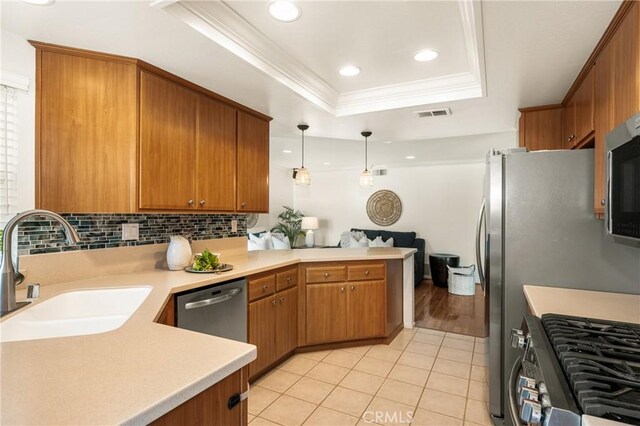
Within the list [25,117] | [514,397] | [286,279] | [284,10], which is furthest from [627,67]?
[25,117]

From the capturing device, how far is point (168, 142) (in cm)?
217

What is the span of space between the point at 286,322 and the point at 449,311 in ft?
8.71

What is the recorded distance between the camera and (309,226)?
740 cm

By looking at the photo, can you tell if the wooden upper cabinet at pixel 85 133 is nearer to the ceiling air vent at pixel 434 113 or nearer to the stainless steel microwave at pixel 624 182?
the ceiling air vent at pixel 434 113

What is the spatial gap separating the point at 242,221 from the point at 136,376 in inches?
101

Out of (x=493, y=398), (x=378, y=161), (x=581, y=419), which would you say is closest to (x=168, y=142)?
(x=581, y=419)

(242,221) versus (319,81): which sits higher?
(319,81)

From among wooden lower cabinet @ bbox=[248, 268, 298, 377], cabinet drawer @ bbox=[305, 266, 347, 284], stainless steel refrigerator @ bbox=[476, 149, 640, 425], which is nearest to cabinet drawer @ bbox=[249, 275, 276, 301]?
wooden lower cabinet @ bbox=[248, 268, 298, 377]

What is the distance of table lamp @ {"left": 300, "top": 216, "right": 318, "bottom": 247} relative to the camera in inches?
291

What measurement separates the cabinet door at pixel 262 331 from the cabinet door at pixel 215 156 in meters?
0.85

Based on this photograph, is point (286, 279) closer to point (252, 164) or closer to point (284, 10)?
point (252, 164)

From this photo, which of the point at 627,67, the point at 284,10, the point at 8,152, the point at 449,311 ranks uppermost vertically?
the point at 284,10

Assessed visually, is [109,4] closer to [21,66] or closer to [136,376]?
[21,66]

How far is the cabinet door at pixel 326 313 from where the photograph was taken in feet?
9.86
